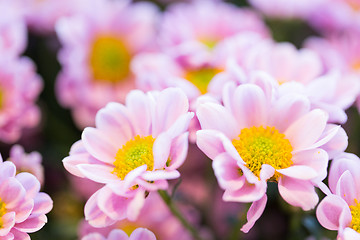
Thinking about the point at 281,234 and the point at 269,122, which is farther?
the point at 281,234

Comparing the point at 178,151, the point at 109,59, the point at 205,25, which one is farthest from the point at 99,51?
the point at 178,151

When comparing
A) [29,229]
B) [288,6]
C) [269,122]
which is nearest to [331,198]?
[269,122]

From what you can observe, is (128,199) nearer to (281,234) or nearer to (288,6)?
(281,234)

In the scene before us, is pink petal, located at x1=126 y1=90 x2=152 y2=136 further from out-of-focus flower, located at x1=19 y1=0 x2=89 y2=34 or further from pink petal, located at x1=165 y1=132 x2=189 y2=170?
out-of-focus flower, located at x1=19 y1=0 x2=89 y2=34

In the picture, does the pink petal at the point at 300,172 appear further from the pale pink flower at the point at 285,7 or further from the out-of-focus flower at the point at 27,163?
the pale pink flower at the point at 285,7

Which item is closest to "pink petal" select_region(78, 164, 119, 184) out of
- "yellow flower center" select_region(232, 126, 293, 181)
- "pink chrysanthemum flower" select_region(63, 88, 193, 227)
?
"pink chrysanthemum flower" select_region(63, 88, 193, 227)

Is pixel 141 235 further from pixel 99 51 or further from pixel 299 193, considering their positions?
pixel 99 51

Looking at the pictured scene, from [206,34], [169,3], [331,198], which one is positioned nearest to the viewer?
[331,198]

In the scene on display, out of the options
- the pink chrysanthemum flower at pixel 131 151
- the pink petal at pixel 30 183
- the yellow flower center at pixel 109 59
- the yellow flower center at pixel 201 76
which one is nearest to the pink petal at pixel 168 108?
the pink chrysanthemum flower at pixel 131 151
